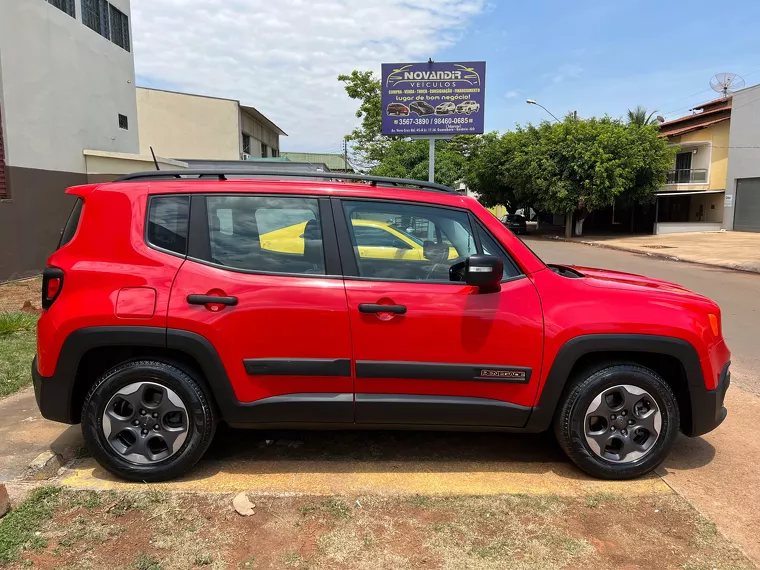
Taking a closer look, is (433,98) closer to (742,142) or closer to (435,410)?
(435,410)

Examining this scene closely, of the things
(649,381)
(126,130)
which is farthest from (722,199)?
(649,381)

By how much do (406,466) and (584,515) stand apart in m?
1.07

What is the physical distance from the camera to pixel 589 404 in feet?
10.5

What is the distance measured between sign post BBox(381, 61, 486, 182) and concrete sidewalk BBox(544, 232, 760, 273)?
8.64 meters

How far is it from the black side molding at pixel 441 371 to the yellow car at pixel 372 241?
643mm

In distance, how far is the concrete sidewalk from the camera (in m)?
16.9

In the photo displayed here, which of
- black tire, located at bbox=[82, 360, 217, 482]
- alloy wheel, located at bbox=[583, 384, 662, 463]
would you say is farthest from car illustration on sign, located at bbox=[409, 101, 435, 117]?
black tire, located at bbox=[82, 360, 217, 482]

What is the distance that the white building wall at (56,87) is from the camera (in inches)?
412

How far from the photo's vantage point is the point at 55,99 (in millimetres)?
11703

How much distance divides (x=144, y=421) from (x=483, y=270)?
6.98 feet

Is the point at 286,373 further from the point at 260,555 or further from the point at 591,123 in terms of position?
the point at 591,123

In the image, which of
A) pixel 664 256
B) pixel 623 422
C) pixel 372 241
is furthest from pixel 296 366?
pixel 664 256

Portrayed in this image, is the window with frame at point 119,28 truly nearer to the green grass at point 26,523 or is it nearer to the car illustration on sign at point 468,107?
the car illustration on sign at point 468,107

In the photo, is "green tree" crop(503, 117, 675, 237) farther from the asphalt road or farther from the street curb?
the asphalt road
